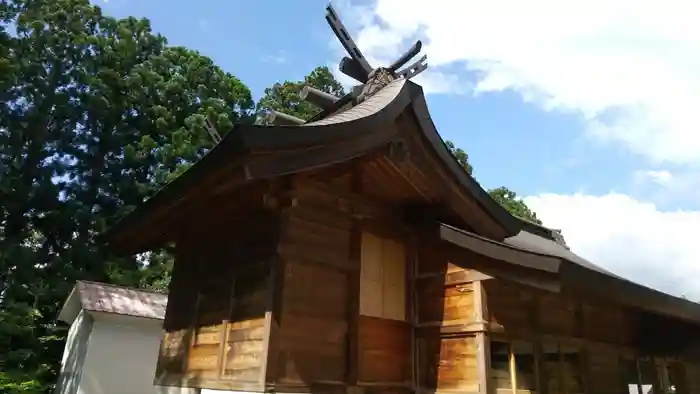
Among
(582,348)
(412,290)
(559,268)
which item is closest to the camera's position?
(559,268)

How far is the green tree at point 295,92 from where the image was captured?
25141 mm

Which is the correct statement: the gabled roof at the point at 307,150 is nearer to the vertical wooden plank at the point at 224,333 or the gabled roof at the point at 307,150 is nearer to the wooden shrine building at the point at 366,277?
the wooden shrine building at the point at 366,277

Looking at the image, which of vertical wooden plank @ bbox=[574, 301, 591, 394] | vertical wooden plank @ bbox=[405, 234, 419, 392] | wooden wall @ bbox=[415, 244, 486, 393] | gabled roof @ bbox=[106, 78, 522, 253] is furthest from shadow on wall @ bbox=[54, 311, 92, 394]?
vertical wooden plank @ bbox=[574, 301, 591, 394]

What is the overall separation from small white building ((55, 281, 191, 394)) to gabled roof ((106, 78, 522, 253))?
5872 millimetres

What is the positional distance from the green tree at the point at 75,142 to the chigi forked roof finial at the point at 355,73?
37.9 feet

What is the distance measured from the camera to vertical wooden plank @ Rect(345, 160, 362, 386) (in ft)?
17.8

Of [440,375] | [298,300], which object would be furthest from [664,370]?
[298,300]

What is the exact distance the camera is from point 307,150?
498cm

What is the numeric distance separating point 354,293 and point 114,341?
29.6 feet

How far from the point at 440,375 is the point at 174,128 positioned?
59.1 ft

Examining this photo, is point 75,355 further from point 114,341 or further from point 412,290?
point 412,290

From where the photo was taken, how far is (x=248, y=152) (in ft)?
14.7

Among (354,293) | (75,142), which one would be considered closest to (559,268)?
(354,293)

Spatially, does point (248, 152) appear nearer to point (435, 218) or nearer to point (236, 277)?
point (236, 277)
